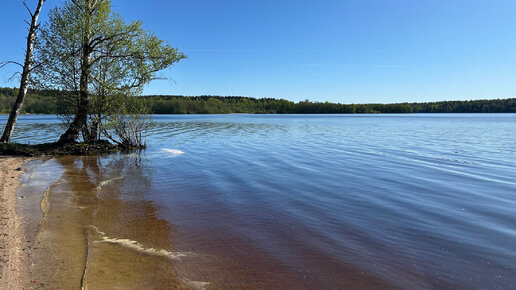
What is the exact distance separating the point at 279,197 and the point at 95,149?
1549 centimetres

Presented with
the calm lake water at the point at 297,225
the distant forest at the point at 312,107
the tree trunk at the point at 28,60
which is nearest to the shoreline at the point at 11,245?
the calm lake water at the point at 297,225

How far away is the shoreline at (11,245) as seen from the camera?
4.48 m

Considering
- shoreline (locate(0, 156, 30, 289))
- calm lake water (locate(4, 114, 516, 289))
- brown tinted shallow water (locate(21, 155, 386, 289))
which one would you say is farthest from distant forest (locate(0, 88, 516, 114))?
brown tinted shallow water (locate(21, 155, 386, 289))

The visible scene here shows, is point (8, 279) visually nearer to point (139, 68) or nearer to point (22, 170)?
point (22, 170)

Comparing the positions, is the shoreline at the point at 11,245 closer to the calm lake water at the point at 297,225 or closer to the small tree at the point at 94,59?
the calm lake water at the point at 297,225

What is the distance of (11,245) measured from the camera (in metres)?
5.61

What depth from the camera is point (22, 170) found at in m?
13.3

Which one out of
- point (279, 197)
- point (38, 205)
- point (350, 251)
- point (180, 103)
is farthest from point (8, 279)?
point (180, 103)

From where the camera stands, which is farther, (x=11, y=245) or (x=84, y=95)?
(x=84, y=95)

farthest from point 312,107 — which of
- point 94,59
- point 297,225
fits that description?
point 297,225

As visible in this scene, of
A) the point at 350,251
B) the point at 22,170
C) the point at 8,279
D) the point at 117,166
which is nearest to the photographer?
the point at 8,279

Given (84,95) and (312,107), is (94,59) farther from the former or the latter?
(312,107)

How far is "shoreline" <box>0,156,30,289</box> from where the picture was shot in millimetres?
4480

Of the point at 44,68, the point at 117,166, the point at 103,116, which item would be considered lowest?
the point at 117,166
